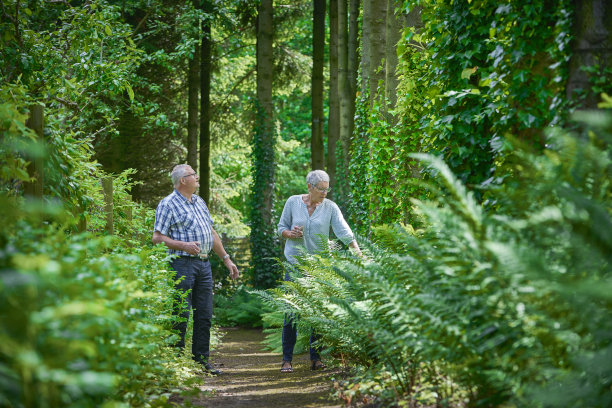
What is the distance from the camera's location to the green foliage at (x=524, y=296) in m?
Answer: 2.51

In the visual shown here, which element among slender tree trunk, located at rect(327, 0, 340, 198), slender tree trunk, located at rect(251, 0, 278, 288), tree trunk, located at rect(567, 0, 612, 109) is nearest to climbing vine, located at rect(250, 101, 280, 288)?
slender tree trunk, located at rect(251, 0, 278, 288)

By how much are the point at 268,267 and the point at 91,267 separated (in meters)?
13.7

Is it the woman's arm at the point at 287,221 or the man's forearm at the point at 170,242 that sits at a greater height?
the woman's arm at the point at 287,221

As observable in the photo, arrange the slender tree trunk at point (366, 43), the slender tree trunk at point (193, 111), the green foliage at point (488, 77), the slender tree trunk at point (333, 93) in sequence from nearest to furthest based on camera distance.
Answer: the green foliage at point (488, 77)
the slender tree trunk at point (366, 43)
the slender tree trunk at point (193, 111)
the slender tree trunk at point (333, 93)

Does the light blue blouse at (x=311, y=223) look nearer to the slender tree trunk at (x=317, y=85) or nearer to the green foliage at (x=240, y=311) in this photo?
the green foliage at (x=240, y=311)

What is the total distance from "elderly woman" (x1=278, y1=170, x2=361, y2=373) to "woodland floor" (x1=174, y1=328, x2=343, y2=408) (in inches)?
17.8

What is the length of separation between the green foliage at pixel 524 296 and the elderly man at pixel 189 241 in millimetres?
3396

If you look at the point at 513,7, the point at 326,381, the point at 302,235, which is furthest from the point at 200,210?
the point at 513,7

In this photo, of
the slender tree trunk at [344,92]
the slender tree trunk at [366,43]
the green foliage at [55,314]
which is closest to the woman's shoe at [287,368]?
the green foliage at [55,314]

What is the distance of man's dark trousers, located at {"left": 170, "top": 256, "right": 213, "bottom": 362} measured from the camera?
723 cm

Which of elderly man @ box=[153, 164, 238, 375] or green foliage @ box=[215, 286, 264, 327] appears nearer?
elderly man @ box=[153, 164, 238, 375]

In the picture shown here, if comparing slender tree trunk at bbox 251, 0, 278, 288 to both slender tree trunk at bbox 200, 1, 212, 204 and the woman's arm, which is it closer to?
slender tree trunk at bbox 200, 1, 212, 204

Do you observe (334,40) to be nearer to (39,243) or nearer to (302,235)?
(302,235)

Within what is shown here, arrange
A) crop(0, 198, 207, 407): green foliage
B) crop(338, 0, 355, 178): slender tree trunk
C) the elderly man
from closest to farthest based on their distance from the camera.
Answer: crop(0, 198, 207, 407): green foliage
the elderly man
crop(338, 0, 355, 178): slender tree trunk
